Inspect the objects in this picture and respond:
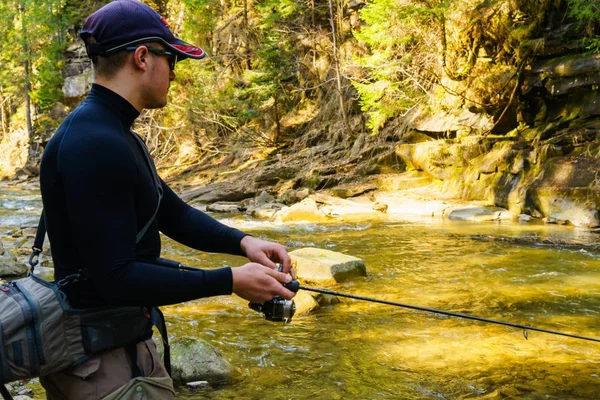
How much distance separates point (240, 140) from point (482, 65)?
1263 centimetres

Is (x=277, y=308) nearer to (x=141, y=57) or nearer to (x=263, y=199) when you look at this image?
(x=141, y=57)

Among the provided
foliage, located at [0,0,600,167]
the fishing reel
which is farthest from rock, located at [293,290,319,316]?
foliage, located at [0,0,600,167]

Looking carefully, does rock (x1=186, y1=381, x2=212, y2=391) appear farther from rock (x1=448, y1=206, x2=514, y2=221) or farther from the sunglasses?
rock (x1=448, y1=206, x2=514, y2=221)

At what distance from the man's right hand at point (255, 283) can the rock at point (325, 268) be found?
18.2 feet

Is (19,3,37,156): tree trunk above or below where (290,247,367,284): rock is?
above

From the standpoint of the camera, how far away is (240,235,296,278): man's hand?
7.09ft

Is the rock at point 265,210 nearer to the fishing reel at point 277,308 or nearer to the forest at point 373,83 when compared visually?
the forest at point 373,83

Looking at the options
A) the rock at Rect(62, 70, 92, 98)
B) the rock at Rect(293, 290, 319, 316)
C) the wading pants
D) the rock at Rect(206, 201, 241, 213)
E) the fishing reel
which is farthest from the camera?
the rock at Rect(62, 70, 92, 98)

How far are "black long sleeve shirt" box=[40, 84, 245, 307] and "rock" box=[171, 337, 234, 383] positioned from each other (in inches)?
109

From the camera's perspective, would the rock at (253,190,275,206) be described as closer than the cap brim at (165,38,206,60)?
No

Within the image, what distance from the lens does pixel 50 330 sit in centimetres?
163

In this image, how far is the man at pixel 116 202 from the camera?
5.10 feet

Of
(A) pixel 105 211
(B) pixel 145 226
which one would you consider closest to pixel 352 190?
(B) pixel 145 226

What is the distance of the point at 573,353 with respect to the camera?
4797 millimetres
